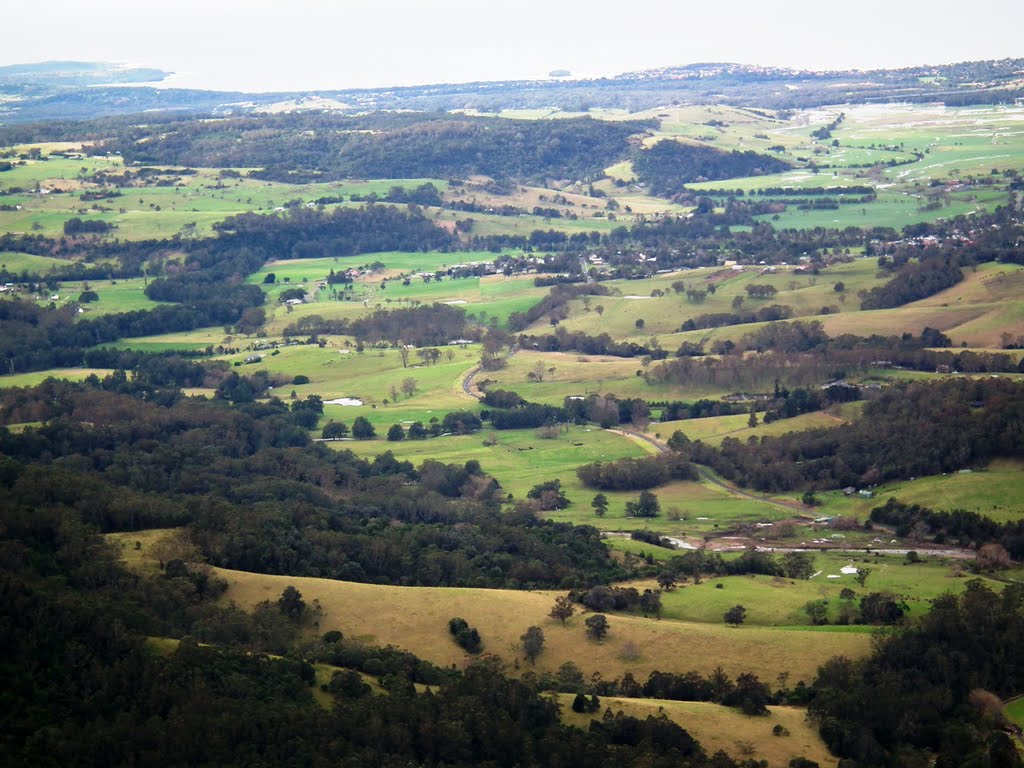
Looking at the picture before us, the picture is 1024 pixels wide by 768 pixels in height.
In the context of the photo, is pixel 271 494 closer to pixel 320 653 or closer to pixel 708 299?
pixel 320 653

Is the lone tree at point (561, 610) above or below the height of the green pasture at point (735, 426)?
above

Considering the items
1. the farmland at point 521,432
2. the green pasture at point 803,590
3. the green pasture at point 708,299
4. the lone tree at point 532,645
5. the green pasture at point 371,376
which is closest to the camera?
the lone tree at point 532,645

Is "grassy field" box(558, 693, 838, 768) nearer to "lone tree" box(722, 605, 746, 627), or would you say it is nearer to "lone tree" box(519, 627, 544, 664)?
"lone tree" box(519, 627, 544, 664)

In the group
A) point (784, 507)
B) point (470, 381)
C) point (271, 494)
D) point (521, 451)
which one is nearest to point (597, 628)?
point (271, 494)

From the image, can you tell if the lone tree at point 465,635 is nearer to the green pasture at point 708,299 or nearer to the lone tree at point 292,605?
the lone tree at point 292,605

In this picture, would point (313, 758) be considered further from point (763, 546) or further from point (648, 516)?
point (648, 516)

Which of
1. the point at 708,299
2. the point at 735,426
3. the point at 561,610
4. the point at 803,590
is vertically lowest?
the point at 735,426

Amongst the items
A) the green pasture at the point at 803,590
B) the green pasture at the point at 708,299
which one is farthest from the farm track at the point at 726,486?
the green pasture at the point at 708,299
